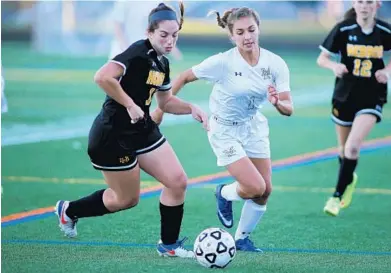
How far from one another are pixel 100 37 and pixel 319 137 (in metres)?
18.2

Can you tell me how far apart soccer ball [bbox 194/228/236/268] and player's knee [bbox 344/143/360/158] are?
10.1 feet

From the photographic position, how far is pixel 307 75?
2662 centimetres

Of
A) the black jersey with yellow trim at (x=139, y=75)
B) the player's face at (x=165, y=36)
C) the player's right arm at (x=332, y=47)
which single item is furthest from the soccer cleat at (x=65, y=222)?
the player's right arm at (x=332, y=47)

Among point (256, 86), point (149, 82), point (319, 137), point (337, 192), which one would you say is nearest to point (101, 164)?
point (149, 82)

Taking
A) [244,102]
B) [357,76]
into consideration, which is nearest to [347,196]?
[357,76]

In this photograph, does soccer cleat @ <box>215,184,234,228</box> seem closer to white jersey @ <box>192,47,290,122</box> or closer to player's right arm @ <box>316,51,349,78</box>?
white jersey @ <box>192,47,290,122</box>

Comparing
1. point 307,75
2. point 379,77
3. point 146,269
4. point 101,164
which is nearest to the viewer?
point 146,269

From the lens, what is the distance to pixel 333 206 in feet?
34.0

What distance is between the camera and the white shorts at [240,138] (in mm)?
8680

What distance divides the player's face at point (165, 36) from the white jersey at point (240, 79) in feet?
2.31

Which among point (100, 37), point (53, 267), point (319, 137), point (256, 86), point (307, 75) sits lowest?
point (100, 37)

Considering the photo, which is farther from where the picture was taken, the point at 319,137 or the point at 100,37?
the point at 100,37

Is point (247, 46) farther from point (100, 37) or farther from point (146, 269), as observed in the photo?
point (100, 37)

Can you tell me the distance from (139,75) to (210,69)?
86 cm
